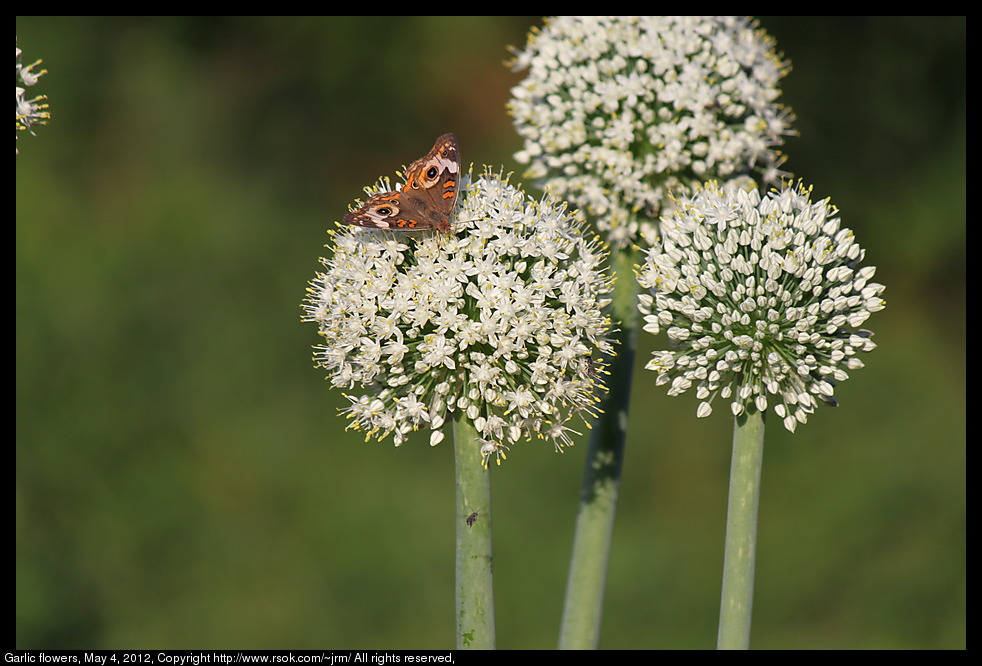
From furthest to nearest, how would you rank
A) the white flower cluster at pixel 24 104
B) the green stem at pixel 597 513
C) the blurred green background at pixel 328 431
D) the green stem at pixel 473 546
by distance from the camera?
the blurred green background at pixel 328 431 < the green stem at pixel 597 513 < the green stem at pixel 473 546 < the white flower cluster at pixel 24 104

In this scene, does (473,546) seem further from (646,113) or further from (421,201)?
(646,113)

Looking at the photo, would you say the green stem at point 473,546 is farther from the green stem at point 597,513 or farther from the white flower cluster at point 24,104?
the white flower cluster at point 24,104

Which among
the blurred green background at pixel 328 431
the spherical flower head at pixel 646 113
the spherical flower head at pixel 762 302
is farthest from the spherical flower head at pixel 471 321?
the blurred green background at pixel 328 431

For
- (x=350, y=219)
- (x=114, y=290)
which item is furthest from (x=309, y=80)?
(x=350, y=219)

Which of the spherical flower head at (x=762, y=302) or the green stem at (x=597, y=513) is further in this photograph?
the green stem at (x=597, y=513)

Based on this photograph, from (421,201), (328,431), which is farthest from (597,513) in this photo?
(328,431)

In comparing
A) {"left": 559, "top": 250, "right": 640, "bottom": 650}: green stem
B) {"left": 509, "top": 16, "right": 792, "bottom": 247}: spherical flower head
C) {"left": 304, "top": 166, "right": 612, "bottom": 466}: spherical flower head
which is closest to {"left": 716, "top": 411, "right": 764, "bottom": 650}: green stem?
{"left": 304, "top": 166, "right": 612, "bottom": 466}: spherical flower head
